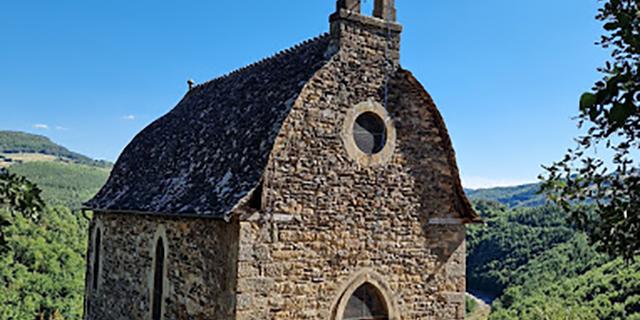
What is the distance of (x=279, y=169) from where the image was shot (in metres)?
10.5

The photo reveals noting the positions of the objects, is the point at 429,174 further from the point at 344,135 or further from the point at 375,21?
the point at 375,21

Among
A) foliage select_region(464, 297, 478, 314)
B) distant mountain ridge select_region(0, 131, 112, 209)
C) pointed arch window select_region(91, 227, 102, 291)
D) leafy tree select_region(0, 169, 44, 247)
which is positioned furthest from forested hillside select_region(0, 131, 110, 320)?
foliage select_region(464, 297, 478, 314)

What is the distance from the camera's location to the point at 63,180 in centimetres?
8294

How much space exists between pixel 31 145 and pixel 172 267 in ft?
413

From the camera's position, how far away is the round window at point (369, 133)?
11453 mm

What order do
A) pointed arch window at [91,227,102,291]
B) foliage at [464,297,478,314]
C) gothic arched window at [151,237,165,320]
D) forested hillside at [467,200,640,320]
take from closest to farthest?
1. gothic arched window at [151,237,165,320]
2. pointed arch window at [91,227,102,291]
3. forested hillside at [467,200,640,320]
4. foliage at [464,297,478,314]

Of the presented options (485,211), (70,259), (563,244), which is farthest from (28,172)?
(563,244)

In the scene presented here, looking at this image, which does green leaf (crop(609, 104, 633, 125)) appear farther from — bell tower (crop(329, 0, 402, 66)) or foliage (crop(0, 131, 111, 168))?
foliage (crop(0, 131, 111, 168))

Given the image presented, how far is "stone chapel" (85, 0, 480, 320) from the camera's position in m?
10.3

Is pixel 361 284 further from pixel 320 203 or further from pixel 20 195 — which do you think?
pixel 20 195

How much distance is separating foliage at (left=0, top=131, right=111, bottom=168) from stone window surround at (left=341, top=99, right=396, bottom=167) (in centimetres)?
11994

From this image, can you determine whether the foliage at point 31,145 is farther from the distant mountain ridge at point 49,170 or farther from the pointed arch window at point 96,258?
the pointed arch window at point 96,258

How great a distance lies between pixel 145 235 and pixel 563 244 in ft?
163

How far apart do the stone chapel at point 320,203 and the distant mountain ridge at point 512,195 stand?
97.1 metres
